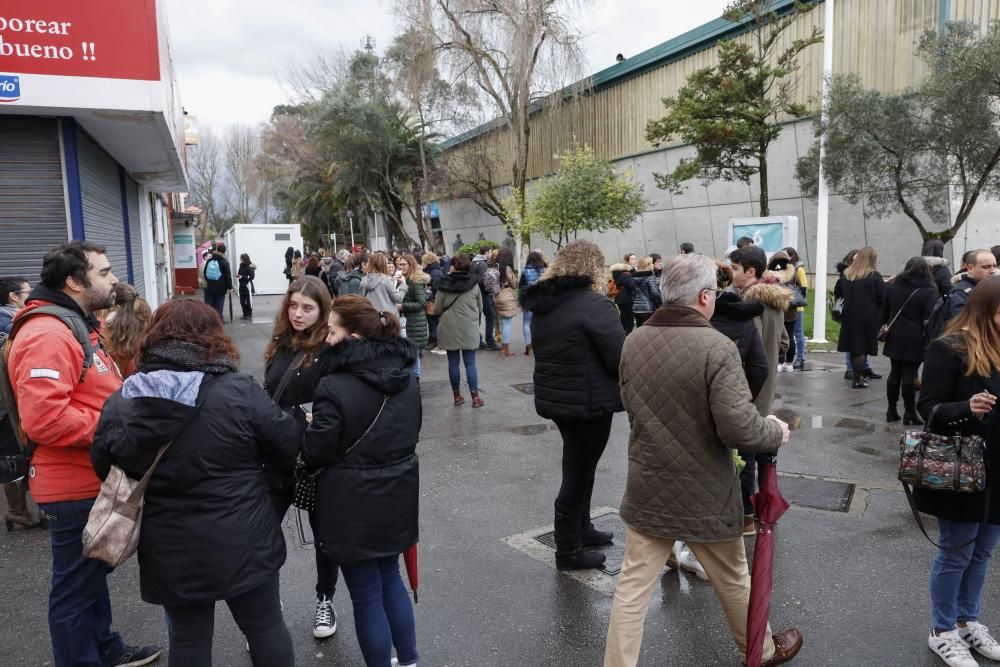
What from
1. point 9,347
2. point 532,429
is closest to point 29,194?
point 9,347

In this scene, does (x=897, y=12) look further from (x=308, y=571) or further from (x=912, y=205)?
(x=308, y=571)

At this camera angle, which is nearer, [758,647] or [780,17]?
[758,647]

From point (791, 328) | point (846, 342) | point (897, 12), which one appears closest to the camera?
point (846, 342)

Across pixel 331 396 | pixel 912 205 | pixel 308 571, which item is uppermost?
pixel 912 205

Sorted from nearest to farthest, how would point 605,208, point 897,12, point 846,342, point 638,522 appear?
point 638,522
point 846,342
point 897,12
point 605,208

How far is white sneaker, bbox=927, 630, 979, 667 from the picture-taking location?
317 cm

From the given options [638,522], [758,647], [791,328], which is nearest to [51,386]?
[638,522]

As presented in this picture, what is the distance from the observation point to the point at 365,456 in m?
2.80

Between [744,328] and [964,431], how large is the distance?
1.14 meters

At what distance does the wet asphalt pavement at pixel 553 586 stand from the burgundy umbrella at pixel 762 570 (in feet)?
1.10

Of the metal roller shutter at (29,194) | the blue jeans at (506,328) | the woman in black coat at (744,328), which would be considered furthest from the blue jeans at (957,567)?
the blue jeans at (506,328)

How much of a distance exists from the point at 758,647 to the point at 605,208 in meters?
19.6

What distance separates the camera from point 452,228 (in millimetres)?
41500

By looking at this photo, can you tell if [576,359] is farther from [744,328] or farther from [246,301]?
[246,301]
